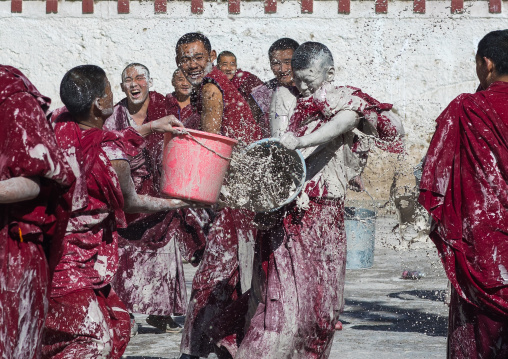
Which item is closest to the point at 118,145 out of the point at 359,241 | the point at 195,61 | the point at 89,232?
the point at 89,232

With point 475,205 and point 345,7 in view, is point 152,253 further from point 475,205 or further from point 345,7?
point 345,7

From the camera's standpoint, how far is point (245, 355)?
388 cm

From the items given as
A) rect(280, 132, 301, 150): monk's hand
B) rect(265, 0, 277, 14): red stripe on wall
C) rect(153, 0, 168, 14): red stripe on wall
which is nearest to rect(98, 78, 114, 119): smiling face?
rect(280, 132, 301, 150): monk's hand

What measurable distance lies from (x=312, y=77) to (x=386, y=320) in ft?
8.64

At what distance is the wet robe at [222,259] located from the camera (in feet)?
15.1

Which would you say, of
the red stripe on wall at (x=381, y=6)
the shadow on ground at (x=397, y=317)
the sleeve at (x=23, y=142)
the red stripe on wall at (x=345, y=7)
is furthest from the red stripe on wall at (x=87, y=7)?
the sleeve at (x=23, y=142)

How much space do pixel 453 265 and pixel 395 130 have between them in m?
0.81

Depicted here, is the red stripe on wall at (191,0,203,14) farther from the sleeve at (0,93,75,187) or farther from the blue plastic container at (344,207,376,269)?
the sleeve at (0,93,75,187)

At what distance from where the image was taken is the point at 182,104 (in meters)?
7.00

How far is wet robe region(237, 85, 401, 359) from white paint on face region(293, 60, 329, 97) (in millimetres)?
49

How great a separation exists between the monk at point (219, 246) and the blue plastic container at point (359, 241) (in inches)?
152

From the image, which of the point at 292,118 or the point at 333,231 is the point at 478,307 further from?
the point at 292,118

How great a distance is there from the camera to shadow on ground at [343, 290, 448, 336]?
5.81 metres

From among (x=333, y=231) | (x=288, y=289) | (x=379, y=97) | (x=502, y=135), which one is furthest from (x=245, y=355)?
(x=379, y=97)
